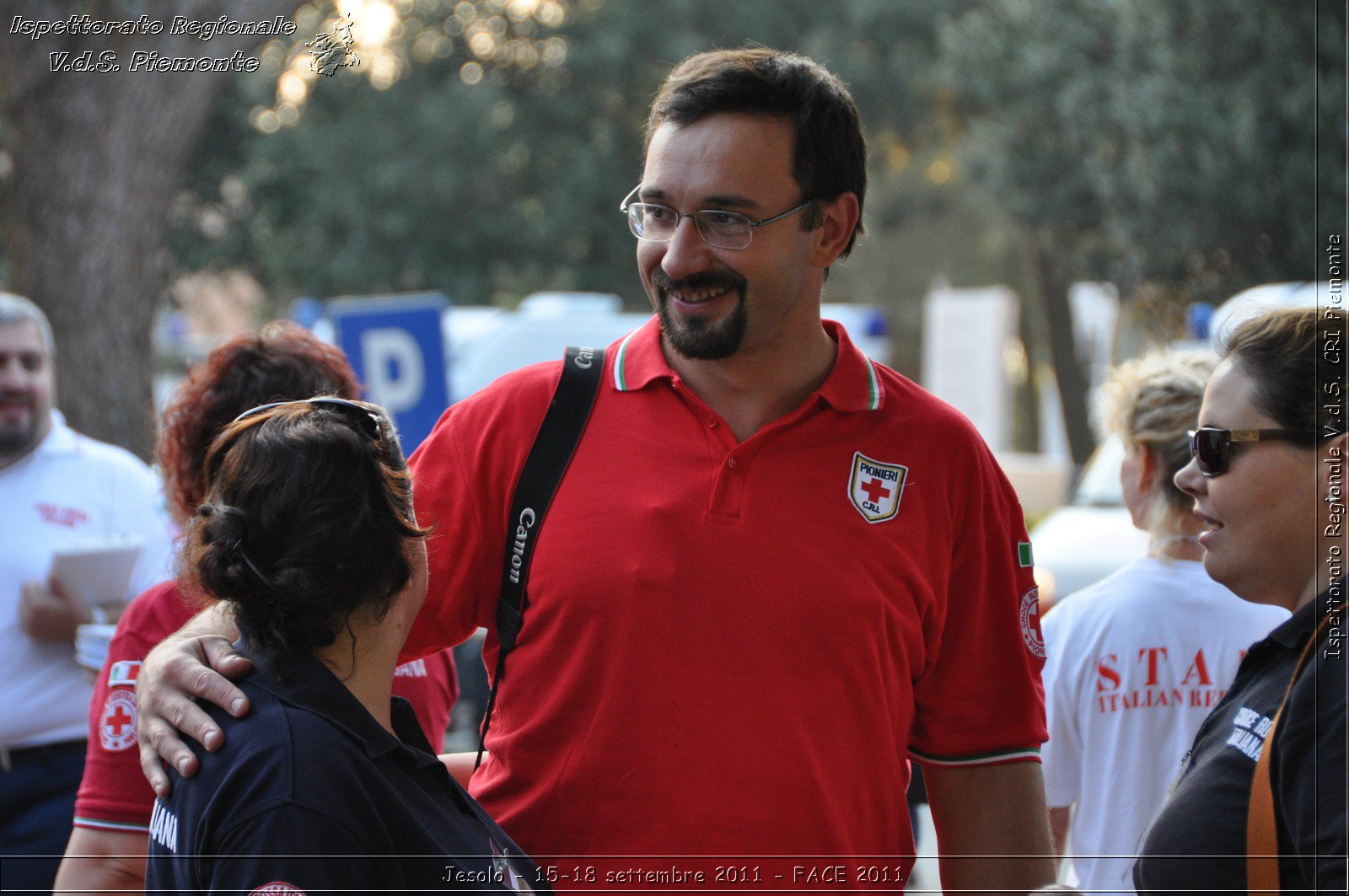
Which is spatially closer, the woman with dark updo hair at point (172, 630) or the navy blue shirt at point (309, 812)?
the navy blue shirt at point (309, 812)

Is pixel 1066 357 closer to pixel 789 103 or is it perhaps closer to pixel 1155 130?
pixel 1155 130

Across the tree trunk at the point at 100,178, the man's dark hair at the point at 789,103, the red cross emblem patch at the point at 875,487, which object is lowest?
the red cross emblem patch at the point at 875,487

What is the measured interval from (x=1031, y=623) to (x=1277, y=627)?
1.47 feet

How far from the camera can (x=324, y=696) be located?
167 cm

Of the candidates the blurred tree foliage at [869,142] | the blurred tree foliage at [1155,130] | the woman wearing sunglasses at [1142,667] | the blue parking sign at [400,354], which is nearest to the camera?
the woman wearing sunglasses at [1142,667]

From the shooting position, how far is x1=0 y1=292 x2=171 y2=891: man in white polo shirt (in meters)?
3.65

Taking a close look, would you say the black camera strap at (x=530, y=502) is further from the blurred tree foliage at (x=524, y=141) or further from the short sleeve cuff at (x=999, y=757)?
the blurred tree foliage at (x=524, y=141)

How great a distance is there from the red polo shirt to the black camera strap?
0.02m

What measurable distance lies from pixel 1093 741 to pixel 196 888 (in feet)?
6.87

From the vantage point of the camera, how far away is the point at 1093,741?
116 inches

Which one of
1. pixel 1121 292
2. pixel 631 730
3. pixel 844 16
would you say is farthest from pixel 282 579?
pixel 844 16

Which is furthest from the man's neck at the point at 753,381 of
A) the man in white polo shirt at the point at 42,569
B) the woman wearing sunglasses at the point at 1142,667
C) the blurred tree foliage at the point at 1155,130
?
the blurred tree foliage at the point at 1155,130

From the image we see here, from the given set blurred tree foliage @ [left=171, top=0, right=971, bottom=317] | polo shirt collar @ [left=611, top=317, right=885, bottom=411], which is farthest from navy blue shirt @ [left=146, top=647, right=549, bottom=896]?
blurred tree foliage @ [left=171, top=0, right=971, bottom=317]

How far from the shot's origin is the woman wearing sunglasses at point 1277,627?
1.71 m
